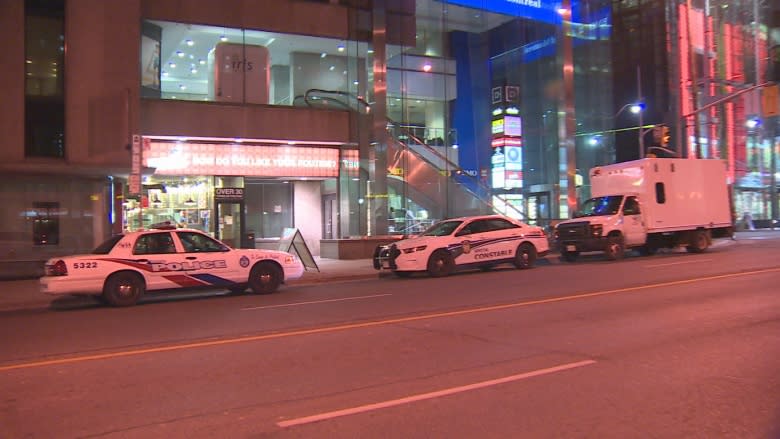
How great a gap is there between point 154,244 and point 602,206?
48.9 ft

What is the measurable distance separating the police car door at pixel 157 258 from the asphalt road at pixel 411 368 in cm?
91

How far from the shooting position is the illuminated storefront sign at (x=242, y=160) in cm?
2244

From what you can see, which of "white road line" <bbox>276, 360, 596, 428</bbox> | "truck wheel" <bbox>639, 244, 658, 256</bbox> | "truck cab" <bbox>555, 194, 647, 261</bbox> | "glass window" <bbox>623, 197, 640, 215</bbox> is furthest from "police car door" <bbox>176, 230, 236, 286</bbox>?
"truck wheel" <bbox>639, 244, 658, 256</bbox>

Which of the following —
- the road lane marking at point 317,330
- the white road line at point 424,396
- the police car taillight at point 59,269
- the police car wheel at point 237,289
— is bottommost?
the white road line at point 424,396

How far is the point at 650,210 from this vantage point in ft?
70.7

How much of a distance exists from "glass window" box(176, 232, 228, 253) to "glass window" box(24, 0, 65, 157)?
8848 mm

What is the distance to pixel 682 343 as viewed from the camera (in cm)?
767

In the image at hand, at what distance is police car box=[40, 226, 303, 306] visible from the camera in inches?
496

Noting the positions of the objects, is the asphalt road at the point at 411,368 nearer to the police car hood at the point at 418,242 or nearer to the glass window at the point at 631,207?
the police car hood at the point at 418,242

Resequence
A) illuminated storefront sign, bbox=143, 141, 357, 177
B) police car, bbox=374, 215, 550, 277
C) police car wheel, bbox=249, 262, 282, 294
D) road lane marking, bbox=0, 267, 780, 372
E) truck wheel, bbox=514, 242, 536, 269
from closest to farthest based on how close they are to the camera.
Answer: road lane marking, bbox=0, 267, 780, 372 < police car wheel, bbox=249, 262, 282, 294 < police car, bbox=374, 215, 550, 277 < truck wheel, bbox=514, 242, 536, 269 < illuminated storefront sign, bbox=143, 141, 357, 177

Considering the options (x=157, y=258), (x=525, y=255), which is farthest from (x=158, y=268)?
(x=525, y=255)

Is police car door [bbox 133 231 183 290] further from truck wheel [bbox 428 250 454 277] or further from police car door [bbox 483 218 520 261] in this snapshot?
police car door [bbox 483 218 520 261]

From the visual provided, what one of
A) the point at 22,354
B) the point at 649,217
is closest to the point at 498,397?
the point at 22,354

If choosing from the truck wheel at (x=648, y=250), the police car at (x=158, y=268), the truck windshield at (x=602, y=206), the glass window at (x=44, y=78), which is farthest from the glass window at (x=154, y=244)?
the truck wheel at (x=648, y=250)
